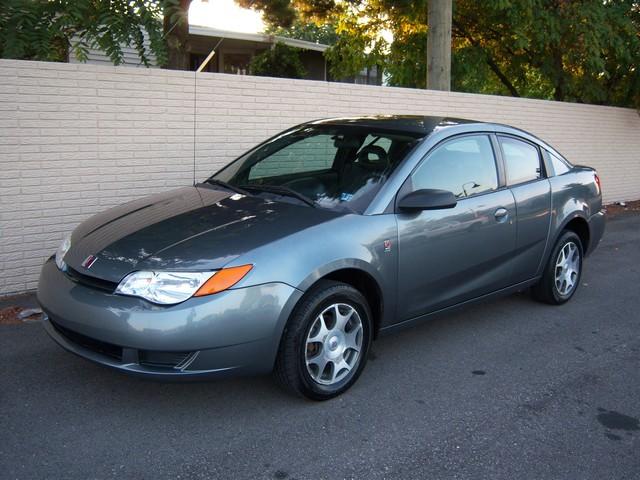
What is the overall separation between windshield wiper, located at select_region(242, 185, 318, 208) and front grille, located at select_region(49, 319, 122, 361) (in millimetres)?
1471

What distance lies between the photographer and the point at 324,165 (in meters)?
4.71

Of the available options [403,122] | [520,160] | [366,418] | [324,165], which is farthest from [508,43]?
[366,418]

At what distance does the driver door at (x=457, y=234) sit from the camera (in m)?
4.15

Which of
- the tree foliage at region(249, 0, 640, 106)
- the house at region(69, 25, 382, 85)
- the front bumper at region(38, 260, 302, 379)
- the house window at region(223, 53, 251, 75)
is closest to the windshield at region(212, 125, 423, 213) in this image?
the front bumper at region(38, 260, 302, 379)

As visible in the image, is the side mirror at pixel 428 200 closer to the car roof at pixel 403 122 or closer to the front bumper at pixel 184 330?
the car roof at pixel 403 122

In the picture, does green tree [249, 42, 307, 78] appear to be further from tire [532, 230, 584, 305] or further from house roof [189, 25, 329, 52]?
tire [532, 230, 584, 305]

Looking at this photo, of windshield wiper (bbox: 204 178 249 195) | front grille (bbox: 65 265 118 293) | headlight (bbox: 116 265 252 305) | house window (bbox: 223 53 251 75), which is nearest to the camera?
headlight (bbox: 116 265 252 305)

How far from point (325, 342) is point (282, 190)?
1151 mm

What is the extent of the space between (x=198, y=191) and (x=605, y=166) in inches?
419

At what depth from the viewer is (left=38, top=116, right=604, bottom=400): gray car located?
3291mm

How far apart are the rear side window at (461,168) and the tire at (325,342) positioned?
100cm

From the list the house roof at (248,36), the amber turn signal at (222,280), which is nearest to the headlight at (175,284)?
the amber turn signal at (222,280)

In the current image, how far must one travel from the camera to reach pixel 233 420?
3535 mm

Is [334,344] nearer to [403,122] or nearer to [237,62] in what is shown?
[403,122]
